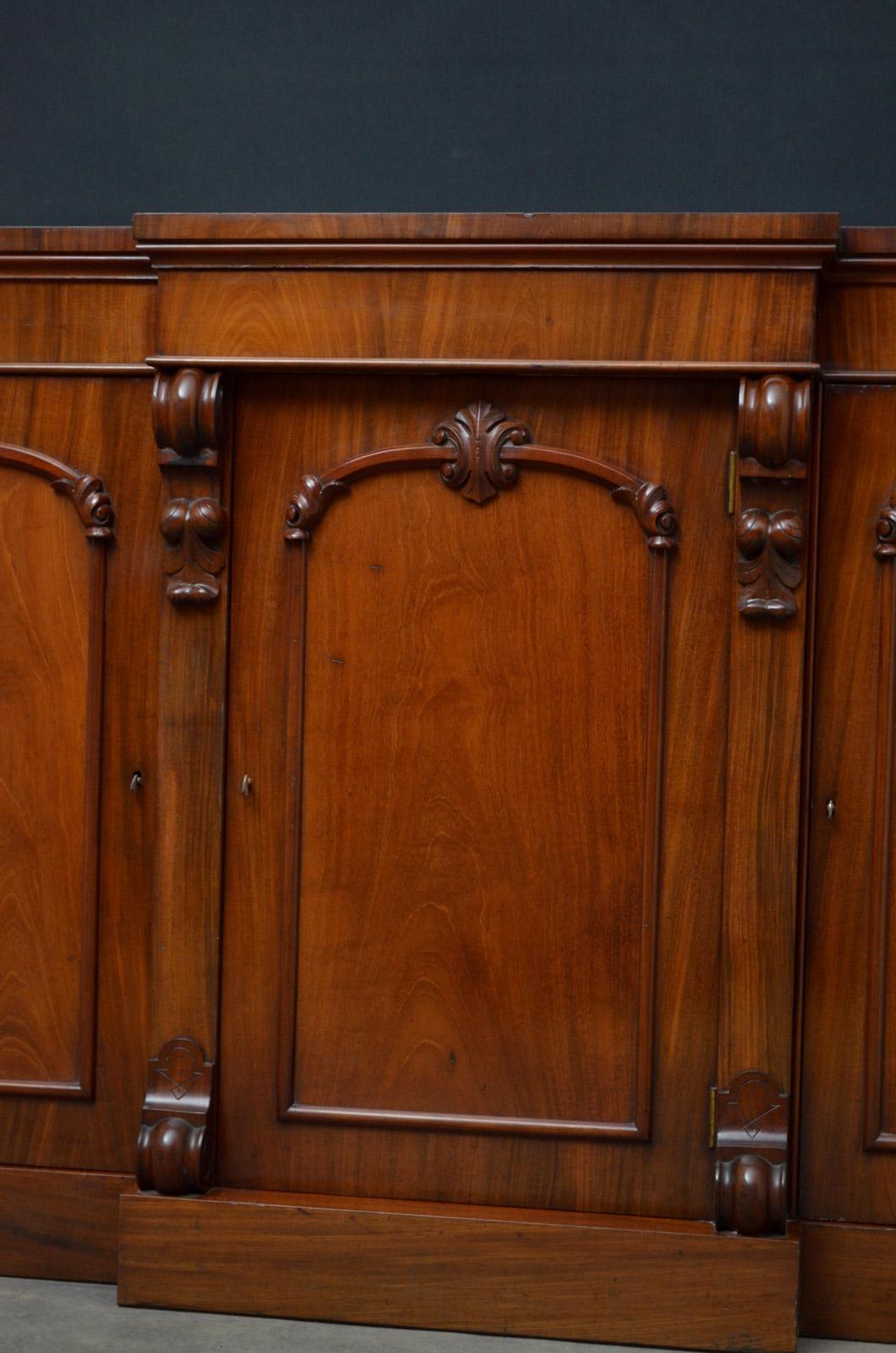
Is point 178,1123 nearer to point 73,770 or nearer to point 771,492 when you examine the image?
point 73,770

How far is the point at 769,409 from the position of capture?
8.15 feet

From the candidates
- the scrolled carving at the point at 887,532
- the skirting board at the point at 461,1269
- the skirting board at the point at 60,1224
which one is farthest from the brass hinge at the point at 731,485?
the skirting board at the point at 60,1224

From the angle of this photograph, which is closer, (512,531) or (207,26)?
(512,531)

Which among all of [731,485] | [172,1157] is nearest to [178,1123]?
[172,1157]

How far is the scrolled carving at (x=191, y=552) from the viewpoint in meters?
2.65

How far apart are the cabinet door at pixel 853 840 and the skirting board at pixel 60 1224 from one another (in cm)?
131

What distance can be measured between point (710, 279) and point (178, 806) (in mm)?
1348

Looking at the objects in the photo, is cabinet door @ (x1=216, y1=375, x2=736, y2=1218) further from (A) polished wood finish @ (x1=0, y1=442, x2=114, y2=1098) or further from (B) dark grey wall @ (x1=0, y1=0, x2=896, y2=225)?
(B) dark grey wall @ (x1=0, y1=0, x2=896, y2=225)

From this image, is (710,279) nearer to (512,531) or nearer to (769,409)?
(769,409)

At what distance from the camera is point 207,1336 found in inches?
100

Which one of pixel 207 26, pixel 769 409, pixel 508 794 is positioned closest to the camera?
pixel 769 409

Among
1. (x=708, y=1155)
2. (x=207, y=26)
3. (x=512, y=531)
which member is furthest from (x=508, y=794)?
(x=207, y=26)

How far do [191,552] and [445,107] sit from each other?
1.23 m

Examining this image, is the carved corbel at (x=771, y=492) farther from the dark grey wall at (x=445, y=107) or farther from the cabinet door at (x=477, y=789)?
the dark grey wall at (x=445, y=107)
